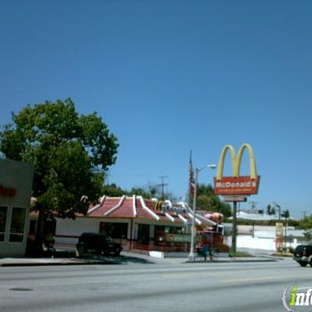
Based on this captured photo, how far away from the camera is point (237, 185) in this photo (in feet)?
192

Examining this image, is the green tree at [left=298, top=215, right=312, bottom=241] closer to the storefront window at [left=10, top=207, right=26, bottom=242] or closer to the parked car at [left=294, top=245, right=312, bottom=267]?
the parked car at [left=294, top=245, right=312, bottom=267]

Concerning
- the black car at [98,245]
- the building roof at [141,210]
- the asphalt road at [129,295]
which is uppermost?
the building roof at [141,210]

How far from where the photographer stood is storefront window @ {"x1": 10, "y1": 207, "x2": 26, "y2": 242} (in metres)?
30.4

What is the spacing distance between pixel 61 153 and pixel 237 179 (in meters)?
31.6

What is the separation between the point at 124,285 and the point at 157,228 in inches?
1318

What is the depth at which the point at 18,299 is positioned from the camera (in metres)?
12.2

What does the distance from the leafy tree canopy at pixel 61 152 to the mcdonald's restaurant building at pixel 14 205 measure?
1018 millimetres

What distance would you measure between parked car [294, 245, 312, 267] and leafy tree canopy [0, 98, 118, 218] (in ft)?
55.5

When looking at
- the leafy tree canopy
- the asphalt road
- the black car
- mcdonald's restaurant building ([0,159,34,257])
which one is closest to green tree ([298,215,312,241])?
the black car

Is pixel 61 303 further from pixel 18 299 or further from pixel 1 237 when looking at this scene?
pixel 1 237

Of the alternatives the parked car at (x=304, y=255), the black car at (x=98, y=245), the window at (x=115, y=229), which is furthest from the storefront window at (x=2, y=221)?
the parked car at (x=304, y=255)

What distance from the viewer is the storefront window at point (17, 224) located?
30438 millimetres

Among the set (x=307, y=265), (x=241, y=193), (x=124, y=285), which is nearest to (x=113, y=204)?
(x=241, y=193)

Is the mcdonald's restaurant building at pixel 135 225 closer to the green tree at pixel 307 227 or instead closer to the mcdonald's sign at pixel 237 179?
the mcdonald's sign at pixel 237 179
